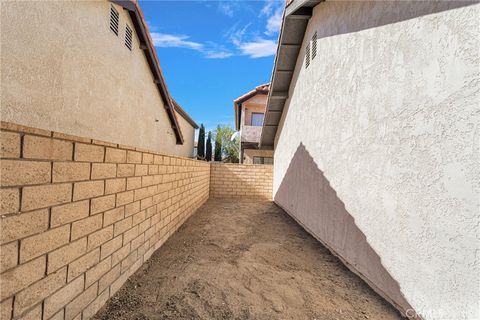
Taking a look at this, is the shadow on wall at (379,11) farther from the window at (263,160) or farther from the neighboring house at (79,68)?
the window at (263,160)

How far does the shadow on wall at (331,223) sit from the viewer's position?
2418 millimetres

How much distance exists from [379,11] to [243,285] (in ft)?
12.0

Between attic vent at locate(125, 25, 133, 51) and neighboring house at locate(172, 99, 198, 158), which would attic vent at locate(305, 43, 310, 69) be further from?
neighboring house at locate(172, 99, 198, 158)

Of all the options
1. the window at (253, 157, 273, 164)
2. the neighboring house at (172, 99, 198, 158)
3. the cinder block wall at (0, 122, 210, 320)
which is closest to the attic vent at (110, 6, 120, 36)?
the cinder block wall at (0, 122, 210, 320)

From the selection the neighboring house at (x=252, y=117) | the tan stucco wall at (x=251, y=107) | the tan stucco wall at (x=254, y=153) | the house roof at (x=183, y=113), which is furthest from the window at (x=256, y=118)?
the house roof at (x=183, y=113)

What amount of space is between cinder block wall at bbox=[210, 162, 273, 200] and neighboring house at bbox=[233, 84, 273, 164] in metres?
4.44

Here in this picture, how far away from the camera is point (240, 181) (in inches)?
420

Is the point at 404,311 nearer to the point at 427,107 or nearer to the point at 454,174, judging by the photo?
the point at 454,174

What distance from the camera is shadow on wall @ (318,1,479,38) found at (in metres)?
1.90

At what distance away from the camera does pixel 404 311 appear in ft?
6.80

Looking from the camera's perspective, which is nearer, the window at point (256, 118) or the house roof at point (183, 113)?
the house roof at point (183, 113)

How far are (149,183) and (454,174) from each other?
132 inches

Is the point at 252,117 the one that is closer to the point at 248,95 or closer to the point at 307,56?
the point at 248,95

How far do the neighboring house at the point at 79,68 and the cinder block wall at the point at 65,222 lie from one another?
6.23 ft
